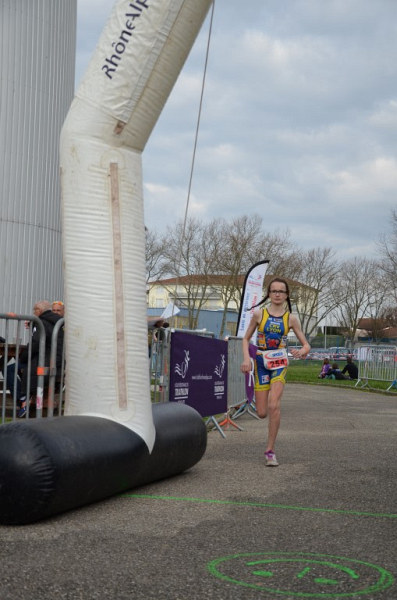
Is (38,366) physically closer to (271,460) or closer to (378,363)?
(271,460)

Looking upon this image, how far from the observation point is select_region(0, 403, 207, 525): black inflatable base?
4996mm

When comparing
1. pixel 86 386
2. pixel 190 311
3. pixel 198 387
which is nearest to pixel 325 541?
pixel 86 386

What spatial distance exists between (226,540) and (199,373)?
601 centimetres

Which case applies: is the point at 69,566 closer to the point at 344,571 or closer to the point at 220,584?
the point at 220,584

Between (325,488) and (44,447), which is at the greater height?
(44,447)

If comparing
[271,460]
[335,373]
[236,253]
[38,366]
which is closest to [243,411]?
[271,460]

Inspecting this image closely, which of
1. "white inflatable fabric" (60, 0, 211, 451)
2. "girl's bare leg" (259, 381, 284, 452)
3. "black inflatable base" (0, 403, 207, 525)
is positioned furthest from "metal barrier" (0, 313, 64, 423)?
"girl's bare leg" (259, 381, 284, 452)

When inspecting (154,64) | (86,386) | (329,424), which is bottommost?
(329,424)

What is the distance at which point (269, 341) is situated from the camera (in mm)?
8078

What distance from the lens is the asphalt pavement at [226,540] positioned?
3.73 metres

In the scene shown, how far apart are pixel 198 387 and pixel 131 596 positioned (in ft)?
23.3

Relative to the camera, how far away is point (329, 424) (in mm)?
12758

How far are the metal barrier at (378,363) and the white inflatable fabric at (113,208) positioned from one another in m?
20.8

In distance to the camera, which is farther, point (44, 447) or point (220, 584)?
point (44, 447)
